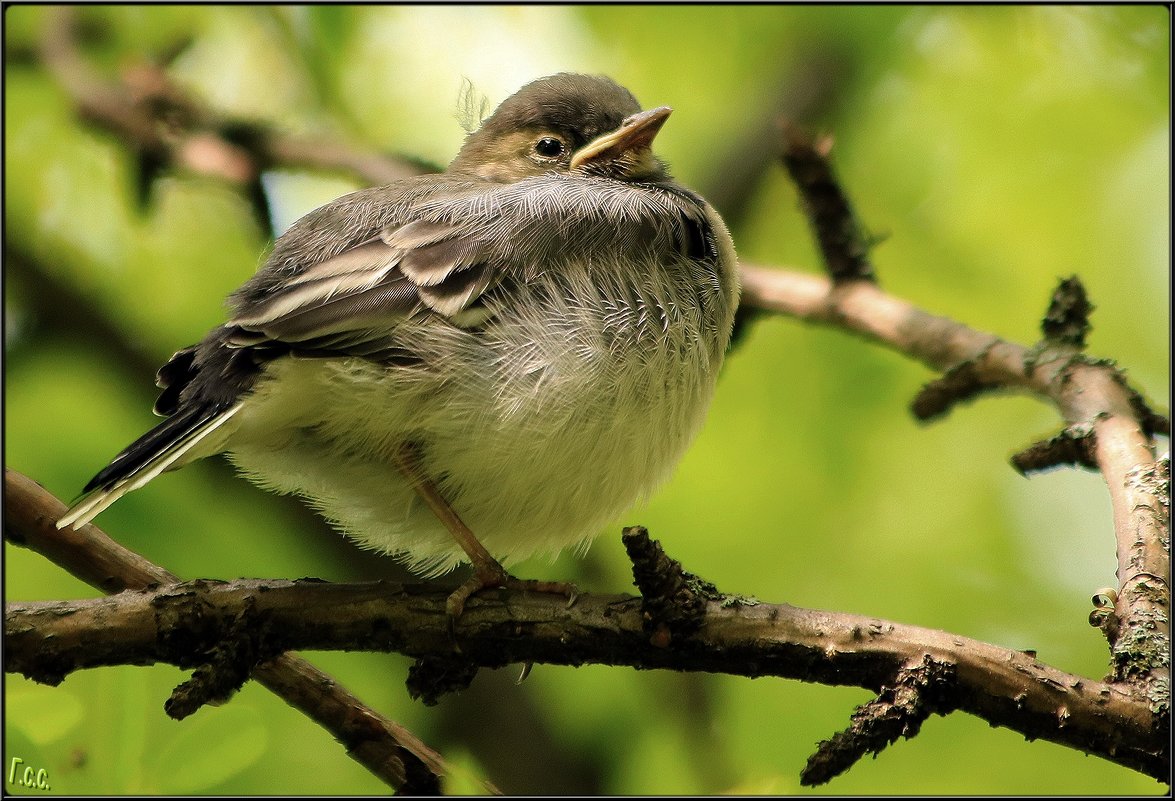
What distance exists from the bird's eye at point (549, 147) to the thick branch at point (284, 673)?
2910 mm

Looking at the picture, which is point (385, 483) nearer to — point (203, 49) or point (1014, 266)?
point (1014, 266)

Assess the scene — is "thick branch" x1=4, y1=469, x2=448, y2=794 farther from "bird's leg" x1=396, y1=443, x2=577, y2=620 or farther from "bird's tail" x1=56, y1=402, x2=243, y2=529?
"bird's leg" x1=396, y1=443, x2=577, y2=620

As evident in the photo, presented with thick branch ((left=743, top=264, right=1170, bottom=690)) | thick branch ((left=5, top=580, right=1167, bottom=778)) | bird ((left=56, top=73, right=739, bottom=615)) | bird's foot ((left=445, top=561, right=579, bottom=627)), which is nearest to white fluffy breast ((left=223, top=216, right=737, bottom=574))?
bird ((left=56, top=73, right=739, bottom=615))

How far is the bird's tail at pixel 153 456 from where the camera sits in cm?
349

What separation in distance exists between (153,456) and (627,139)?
9.16 feet

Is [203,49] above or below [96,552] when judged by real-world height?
above

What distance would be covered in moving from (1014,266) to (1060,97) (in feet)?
3.64

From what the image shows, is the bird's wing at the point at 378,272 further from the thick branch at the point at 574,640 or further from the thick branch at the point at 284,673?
the thick branch at the point at 574,640

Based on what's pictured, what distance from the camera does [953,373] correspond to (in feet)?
16.5

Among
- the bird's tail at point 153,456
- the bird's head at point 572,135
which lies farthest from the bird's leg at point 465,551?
the bird's head at point 572,135

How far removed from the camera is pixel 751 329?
243 inches

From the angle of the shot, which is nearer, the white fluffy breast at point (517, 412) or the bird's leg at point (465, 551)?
the bird's leg at point (465, 551)

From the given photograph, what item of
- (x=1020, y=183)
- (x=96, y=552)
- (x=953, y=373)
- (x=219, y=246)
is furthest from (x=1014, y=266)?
(x=96, y=552)

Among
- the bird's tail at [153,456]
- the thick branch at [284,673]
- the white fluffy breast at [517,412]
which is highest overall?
the white fluffy breast at [517,412]
